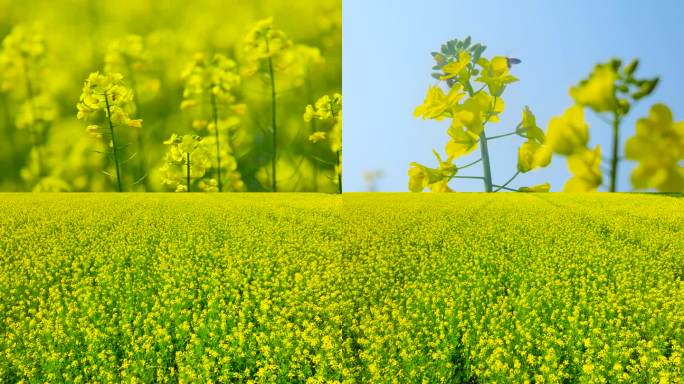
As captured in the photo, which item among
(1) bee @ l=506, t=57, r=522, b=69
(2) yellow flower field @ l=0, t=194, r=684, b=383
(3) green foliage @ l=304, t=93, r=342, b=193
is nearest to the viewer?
(1) bee @ l=506, t=57, r=522, b=69

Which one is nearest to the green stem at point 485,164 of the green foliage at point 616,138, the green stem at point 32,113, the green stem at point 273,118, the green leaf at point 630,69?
the green foliage at point 616,138

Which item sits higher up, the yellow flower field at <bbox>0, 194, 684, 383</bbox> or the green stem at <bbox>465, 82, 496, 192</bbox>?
the green stem at <bbox>465, 82, 496, 192</bbox>

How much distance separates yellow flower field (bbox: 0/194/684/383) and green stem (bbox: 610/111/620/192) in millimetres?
603

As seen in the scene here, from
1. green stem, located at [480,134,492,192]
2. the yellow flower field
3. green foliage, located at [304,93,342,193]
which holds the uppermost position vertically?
green foliage, located at [304,93,342,193]

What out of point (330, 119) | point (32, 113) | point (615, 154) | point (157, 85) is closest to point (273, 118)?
point (330, 119)

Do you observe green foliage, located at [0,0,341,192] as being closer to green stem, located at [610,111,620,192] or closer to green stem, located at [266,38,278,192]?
green stem, located at [266,38,278,192]

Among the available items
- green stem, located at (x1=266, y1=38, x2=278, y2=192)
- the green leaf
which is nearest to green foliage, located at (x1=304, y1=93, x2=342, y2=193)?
green stem, located at (x1=266, y1=38, x2=278, y2=192)

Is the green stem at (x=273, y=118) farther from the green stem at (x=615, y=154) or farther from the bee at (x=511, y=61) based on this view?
the green stem at (x=615, y=154)

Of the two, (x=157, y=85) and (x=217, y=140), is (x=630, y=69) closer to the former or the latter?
(x=217, y=140)

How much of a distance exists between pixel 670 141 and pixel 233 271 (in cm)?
224

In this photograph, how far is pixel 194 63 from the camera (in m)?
3.89

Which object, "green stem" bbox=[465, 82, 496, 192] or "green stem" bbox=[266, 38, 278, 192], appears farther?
"green stem" bbox=[266, 38, 278, 192]

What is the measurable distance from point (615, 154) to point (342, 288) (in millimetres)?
1481

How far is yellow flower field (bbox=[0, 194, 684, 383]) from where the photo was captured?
2.58 meters
